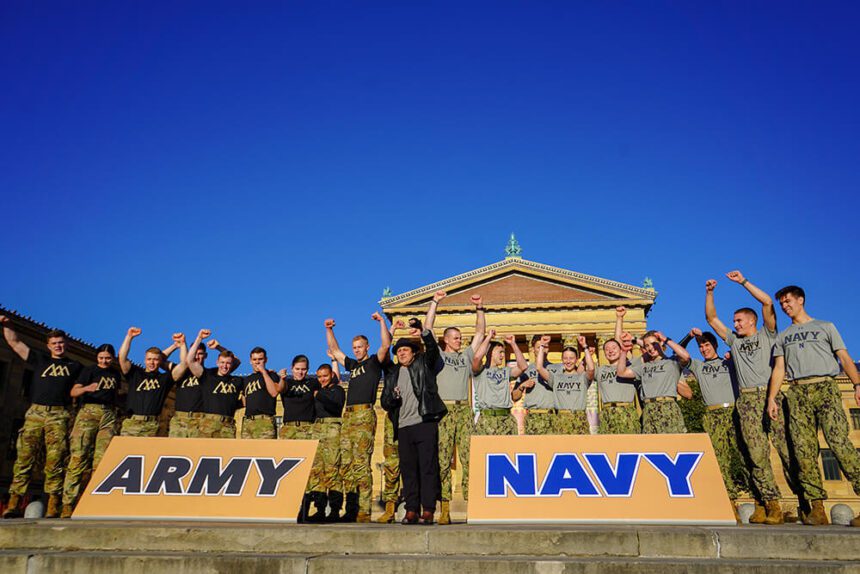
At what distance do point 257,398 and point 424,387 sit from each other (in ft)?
11.6

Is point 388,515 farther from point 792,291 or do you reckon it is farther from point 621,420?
point 792,291

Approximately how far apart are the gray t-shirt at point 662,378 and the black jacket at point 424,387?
344 cm

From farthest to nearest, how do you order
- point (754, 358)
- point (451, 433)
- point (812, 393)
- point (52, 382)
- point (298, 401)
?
point (298, 401), point (52, 382), point (451, 433), point (754, 358), point (812, 393)

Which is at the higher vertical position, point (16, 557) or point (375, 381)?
point (375, 381)

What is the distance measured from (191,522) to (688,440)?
4.78m

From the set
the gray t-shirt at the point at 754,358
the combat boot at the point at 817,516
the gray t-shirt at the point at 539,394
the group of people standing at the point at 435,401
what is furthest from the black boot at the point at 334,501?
the combat boot at the point at 817,516

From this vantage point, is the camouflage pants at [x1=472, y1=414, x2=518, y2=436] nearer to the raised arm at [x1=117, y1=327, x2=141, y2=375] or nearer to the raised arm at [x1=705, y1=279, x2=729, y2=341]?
the raised arm at [x1=705, y1=279, x2=729, y2=341]

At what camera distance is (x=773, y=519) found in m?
6.70

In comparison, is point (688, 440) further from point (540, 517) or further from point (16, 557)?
point (16, 557)

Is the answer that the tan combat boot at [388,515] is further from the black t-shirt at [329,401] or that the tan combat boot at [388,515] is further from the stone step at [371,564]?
the stone step at [371,564]

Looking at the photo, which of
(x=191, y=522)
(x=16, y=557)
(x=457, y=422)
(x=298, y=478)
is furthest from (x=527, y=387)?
(x=16, y=557)

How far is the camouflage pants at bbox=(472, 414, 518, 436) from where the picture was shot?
343 inches

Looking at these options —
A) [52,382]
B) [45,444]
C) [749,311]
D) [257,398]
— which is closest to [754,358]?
[749,311]

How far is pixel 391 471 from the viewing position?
7.76 meters
